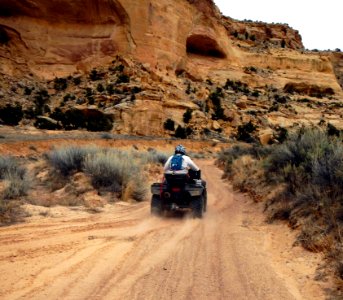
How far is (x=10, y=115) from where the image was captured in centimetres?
3441

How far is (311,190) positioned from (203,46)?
169 ft

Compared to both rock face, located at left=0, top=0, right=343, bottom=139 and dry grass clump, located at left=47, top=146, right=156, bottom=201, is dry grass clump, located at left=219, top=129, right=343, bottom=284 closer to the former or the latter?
dry grass clump, located at left=47, top=146, right=156, bottom=201

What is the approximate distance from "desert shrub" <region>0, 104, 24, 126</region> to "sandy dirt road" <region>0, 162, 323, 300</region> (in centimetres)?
2796

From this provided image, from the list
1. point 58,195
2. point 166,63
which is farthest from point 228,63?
point 58,195

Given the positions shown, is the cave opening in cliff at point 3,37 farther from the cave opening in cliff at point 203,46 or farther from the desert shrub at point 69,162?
the desert shrub at point 69,162

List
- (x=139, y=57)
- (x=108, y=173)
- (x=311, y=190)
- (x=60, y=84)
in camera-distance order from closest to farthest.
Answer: (x=311, y=190), (x=108, y=173), (x=60, y=84), (x=139, y=57)

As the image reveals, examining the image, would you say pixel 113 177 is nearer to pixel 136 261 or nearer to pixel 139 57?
pixel 136 261

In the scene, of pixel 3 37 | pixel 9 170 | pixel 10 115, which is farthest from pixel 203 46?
pixel 9 170

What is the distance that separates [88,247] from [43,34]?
141 ft

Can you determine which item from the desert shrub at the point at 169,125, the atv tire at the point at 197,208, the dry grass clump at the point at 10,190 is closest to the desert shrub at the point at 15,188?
the dry grass clump at the point at 10,190

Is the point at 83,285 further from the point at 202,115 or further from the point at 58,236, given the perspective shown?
the point at 202,115

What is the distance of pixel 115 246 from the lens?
6.35 m

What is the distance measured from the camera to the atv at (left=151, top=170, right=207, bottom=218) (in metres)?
9.31

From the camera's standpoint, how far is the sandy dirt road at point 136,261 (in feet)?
14.9
